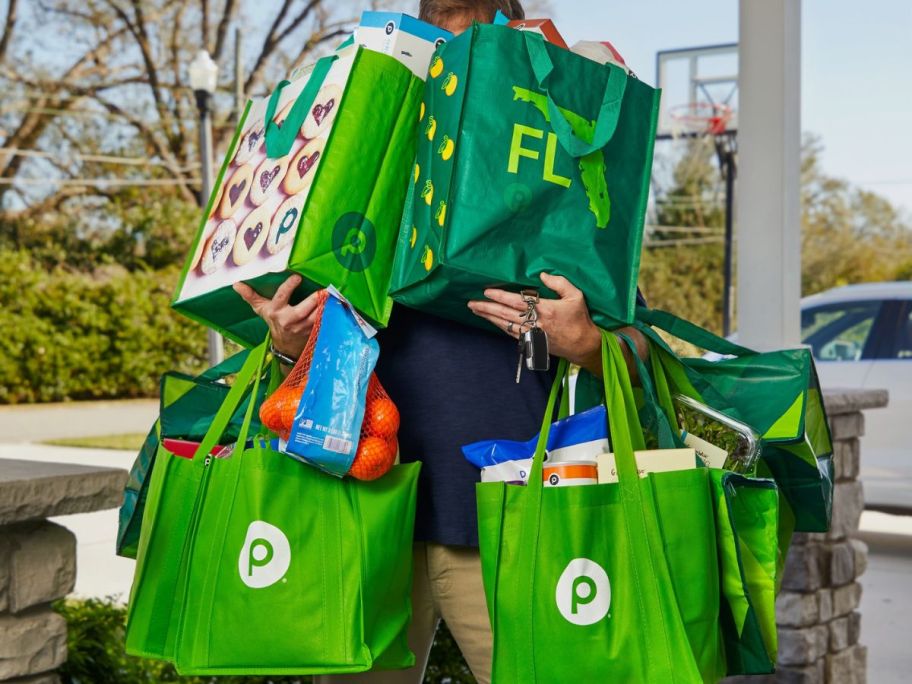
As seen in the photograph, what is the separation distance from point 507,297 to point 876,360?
17.6 feet

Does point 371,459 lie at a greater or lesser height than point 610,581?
greater

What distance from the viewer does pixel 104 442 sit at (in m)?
10.6

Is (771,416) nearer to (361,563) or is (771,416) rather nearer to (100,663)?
(361,563)

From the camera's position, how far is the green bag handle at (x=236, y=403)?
1.42 meters

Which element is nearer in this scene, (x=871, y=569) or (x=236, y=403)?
(x=236, y=403)

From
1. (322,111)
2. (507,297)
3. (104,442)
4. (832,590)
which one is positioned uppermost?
(322,111)

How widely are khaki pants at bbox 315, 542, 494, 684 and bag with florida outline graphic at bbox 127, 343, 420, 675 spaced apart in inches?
4.3

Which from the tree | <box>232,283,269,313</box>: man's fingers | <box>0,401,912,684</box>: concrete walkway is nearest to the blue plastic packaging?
<box>232,283,269,313</box>: man's fingers

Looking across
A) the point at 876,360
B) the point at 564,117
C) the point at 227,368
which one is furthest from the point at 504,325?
the point at 876,360

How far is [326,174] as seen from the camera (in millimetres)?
1379

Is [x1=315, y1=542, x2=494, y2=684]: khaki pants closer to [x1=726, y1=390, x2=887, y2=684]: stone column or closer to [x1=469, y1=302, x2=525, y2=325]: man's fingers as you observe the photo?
[x1=469, y1=302, x2=525, y2=325]: man's fingers

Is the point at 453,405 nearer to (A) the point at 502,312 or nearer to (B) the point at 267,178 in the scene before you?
(A) the point at 502,312

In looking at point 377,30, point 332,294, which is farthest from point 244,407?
point 377,30

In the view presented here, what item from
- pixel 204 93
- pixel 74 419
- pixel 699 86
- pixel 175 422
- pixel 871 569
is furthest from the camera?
pixel 699 86
